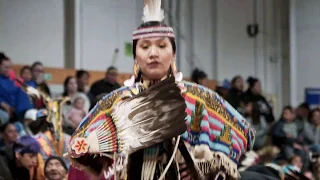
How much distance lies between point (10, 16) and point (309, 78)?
5450 millimetres

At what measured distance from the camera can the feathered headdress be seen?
236 cm

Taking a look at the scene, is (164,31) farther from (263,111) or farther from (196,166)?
(263,111)

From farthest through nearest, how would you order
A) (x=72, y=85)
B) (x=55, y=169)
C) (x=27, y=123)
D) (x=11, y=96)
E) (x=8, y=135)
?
(x=72, y=85) → (x=11, y=96) → (x=27, y=123) → (x=8, y=135) → (x=55, y=169)

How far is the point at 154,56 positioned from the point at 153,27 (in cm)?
12

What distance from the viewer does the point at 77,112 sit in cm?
532

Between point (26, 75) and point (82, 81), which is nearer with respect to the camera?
point (26, 75)

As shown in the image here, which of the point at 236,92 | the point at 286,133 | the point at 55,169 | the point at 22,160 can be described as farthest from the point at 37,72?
the point at 286,133

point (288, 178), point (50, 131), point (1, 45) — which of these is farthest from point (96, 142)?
point (1, 45)

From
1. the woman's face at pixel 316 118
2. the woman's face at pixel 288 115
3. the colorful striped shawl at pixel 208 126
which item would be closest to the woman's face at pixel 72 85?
the woman's face at pixel 288 115

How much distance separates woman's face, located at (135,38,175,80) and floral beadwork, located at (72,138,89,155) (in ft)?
1.07

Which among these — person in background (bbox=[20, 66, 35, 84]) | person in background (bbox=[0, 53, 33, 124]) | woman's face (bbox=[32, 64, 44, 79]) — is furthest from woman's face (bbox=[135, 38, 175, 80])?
woman's face (bbox=[32, 64, 44, 79])

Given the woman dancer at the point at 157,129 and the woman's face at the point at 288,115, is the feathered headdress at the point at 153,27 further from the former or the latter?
the woman's face at the point at 288,115

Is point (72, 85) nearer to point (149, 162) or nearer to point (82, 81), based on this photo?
point (82, 81)

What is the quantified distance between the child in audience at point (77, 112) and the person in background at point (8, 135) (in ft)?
1.74
